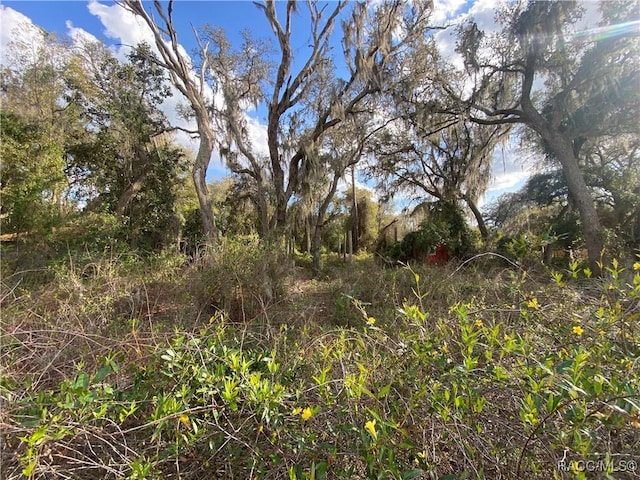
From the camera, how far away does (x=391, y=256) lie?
530 inches

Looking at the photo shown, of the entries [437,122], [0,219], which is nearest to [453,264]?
[437,122]

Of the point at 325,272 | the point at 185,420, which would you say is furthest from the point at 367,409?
the point at 325,272

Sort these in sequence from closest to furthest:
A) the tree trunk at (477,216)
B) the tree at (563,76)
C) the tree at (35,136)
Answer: the tree at (35,136), the tree at (563,76), the tree trunk at (477,216)

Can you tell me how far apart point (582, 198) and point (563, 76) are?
3.61 m

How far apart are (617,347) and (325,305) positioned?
418 cm

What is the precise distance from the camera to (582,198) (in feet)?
27.3

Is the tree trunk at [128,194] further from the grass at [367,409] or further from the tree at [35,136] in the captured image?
the grass at [367,409]

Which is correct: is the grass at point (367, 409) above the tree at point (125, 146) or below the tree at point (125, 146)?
below

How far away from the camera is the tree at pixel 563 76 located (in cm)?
771

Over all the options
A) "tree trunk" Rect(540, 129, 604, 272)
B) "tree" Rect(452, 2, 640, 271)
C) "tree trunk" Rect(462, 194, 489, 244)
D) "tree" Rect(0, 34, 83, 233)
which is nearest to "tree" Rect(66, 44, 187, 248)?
"tree" Rect(0, 34, 83, 233)

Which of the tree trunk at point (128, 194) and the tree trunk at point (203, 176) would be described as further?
the tree trunk at point (128, 194)

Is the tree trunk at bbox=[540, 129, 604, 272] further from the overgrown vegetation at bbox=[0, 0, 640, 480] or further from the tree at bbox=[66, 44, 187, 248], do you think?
the tree at bbox=[66, 44, 187, 248]

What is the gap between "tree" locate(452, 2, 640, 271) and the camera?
7707mm

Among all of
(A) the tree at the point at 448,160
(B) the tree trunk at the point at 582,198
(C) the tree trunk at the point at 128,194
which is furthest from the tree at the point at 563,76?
(C) the tree trunk at the point at 128,194
